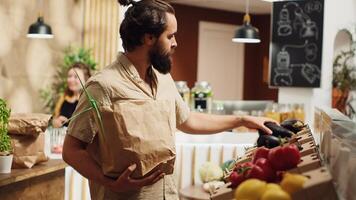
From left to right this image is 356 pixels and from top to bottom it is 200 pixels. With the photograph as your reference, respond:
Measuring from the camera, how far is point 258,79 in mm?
11383

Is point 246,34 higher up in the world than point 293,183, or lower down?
higher up

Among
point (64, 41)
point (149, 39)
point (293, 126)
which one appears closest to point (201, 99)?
point (293, 126)

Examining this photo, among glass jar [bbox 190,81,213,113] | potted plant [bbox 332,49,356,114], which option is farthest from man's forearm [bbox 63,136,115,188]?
potted plant [bbox 332,49,356,114]

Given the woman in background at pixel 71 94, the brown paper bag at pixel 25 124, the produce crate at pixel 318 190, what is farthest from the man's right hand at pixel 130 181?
the woman in background at pixel 71 94

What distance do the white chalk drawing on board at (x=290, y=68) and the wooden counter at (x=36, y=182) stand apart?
4.51 m

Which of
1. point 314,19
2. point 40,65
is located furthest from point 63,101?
point 314,19

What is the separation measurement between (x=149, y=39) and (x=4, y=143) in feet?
3.20

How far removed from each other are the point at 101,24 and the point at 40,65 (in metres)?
1.04

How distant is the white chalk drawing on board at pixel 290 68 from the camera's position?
6857mm

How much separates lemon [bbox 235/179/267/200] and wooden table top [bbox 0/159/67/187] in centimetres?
142

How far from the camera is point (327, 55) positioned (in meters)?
7.05

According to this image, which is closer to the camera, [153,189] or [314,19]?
[153,189]

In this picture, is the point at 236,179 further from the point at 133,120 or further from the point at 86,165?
the point at 86,165

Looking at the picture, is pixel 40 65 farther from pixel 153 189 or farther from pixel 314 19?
pixel 153 189
